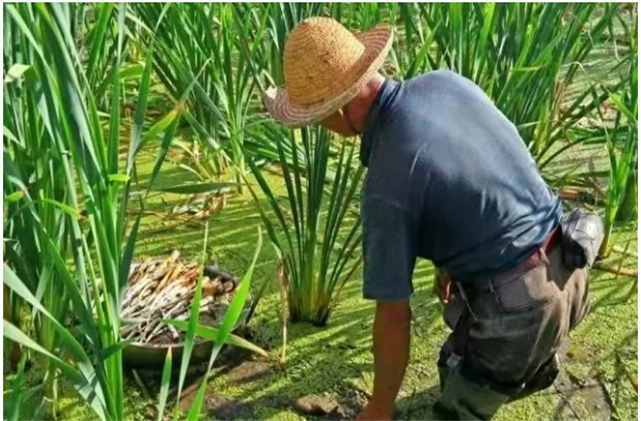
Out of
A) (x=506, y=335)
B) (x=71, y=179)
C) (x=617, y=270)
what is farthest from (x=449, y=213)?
(x=617, y=270)

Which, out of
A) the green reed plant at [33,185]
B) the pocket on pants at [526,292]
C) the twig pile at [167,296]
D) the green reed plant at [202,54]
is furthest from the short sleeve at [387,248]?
the green reed plant at [202,54]

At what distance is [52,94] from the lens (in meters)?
1.25

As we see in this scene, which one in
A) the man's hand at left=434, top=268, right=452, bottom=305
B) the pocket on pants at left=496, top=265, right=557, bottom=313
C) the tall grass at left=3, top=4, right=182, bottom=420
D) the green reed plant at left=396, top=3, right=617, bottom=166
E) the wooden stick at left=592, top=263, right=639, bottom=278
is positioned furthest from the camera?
the wooden stick at left=592, top=263, right=639, bottom=278

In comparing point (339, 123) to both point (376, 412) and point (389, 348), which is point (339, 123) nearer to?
point (389, 348)

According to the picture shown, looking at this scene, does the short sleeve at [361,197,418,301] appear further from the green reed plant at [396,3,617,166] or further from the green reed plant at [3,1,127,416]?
the green reed plant at [396,3,617,166]

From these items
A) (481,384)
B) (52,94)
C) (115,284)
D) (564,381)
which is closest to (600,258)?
(564,381)

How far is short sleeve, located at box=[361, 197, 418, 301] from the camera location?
1470mm

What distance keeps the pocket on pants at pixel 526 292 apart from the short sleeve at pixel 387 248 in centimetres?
24

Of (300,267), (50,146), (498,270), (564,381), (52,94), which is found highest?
(52,94)

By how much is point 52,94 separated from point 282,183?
148 cm

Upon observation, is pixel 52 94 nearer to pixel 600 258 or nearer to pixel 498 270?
pixel 498 270

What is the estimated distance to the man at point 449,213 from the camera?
1470 millimetres

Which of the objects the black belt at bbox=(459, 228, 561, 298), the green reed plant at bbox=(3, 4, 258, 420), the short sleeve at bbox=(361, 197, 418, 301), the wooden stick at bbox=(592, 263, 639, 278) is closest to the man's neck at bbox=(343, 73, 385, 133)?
the short sleeve at bbox=(361, 197, 418, 301)

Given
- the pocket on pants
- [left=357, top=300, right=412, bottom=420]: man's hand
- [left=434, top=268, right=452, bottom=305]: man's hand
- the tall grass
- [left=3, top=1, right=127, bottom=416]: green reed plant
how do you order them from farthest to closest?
[left=434, top=268, right=452, bottom=305]: man's hand < the pocket on pants < [left=357, top=300, right=412, bottom=420]: man's hand < [left=3, top=1, right=127, bottom=416]: green reed plant < the tall grass
